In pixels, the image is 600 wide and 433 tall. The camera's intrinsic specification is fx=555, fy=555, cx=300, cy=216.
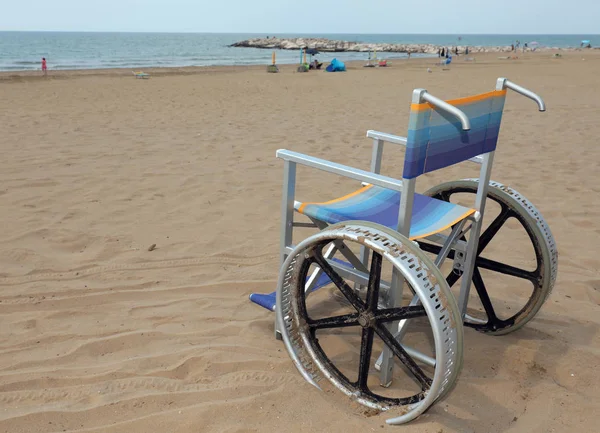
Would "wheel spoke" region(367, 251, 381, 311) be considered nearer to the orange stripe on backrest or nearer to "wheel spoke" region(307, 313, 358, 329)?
"wheel spoke" region(307, 313, 358, 329)

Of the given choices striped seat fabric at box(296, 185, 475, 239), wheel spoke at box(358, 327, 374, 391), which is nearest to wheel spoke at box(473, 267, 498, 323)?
striped seat fabric at box(296, 185, 475, 239)

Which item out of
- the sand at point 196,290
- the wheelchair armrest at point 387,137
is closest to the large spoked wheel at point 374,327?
the sand at point 196,290

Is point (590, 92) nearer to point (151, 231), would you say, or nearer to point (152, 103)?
point (152, 103)

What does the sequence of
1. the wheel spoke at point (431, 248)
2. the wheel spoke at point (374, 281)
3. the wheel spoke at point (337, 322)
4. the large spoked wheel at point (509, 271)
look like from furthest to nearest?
the wheel spoke at point (431, 248)
the large spoked wheel at point (509, 271)
the wheel spoke at point (337, 322)
the wheel spoke at point (374, 281)

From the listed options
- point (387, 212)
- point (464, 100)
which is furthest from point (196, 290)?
point (464, 100)

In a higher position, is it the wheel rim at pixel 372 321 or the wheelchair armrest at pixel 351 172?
the wheelchair armrest at pixel 351 172

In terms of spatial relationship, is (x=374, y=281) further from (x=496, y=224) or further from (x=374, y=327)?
(x=496, y=224)

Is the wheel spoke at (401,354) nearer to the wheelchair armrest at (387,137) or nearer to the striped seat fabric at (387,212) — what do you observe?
the striped seat fabric at (387,212)

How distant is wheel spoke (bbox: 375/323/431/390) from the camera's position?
208cm

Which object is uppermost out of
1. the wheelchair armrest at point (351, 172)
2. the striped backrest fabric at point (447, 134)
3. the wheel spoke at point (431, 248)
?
the striped backrest fabric at point (447, 134)

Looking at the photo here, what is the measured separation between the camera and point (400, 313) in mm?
2020

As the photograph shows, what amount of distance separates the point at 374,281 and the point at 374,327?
0.18 m

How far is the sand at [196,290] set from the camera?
213cm

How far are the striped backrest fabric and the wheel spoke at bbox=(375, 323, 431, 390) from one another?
1.96ft
